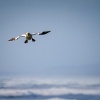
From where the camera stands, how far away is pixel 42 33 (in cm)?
977

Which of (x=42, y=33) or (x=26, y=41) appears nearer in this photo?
(x=42, y=33)

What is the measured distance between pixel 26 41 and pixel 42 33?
121 centimetres

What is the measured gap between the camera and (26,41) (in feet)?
34.2
